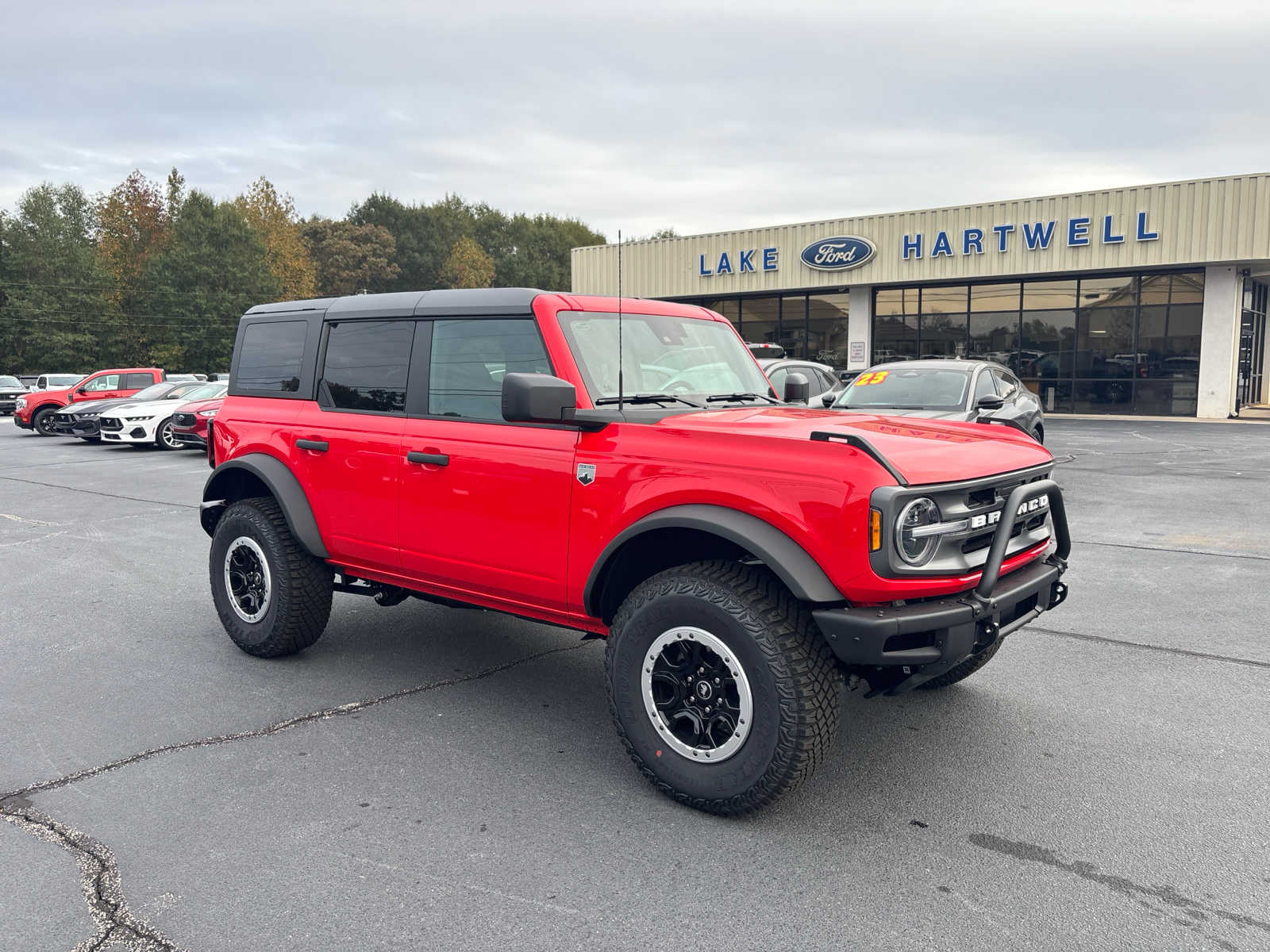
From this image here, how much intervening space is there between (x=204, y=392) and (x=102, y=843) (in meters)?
18.2

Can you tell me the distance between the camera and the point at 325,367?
494cm

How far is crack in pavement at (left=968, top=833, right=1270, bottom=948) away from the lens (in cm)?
268

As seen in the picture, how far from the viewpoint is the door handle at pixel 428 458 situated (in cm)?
419

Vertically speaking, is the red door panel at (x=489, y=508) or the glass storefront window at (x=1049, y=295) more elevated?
the glass storefront window at (x=1049, y=295)

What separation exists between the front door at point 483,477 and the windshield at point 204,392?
1597 centimetres

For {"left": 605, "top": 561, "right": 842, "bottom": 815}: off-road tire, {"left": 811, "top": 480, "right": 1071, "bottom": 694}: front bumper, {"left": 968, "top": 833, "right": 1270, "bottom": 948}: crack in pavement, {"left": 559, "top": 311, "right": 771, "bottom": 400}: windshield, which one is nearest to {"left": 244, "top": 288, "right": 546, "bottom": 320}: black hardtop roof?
{"left": 559, "top": 311, "right": 771, "bottom": 400}: windshield

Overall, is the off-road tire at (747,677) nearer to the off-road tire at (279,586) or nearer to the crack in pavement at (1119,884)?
the crack in pavement at (1119,884)

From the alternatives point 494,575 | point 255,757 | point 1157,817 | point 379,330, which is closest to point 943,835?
point 1157,817

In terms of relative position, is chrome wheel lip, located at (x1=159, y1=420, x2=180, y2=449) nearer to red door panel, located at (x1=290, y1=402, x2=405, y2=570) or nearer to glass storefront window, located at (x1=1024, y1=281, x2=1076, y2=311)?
red door panel, located at (x1=290, y1=402, x2=405, y2=570)

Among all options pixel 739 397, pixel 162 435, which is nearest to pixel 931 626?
pixel 739 397

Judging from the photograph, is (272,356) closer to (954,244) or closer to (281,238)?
(954,244)

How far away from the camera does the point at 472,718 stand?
4273mm

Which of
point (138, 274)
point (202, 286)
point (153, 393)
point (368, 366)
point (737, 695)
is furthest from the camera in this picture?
point (138, 274)

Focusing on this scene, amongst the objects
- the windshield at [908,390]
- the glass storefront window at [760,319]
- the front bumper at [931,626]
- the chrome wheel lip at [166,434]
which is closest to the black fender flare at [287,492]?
the front bumper at [931,626]
